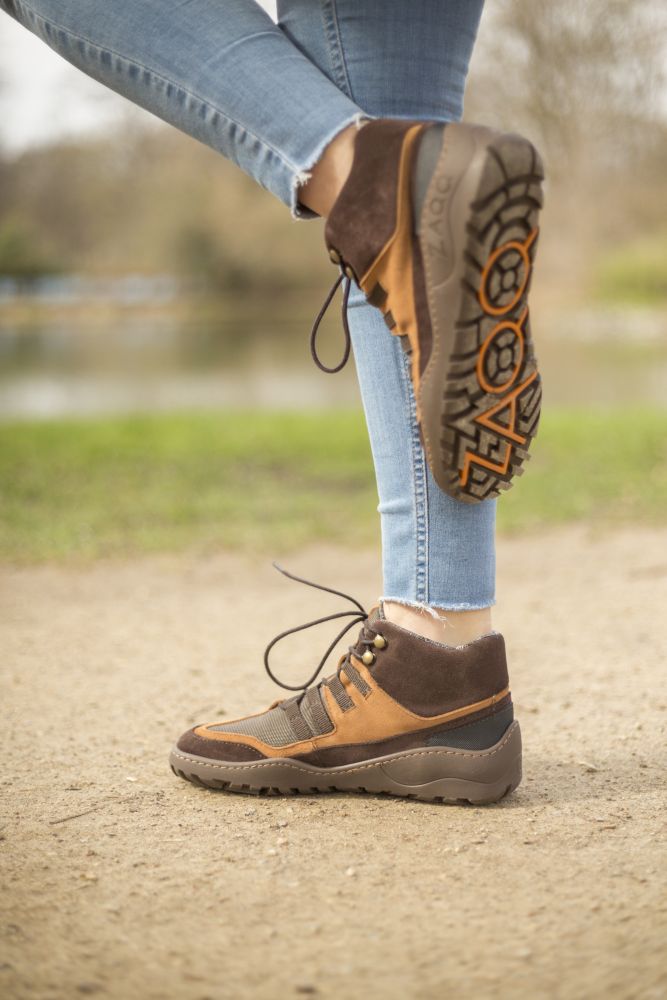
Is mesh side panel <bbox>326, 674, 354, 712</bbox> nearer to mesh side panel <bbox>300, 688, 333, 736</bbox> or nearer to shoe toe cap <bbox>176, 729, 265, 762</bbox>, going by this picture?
mesh side panel <bbox>300, 688, 333, 736</bbox>

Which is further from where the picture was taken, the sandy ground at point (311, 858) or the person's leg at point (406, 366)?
the person's leg at point (406, 366)

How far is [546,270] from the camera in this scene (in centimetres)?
1405

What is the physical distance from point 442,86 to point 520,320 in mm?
366

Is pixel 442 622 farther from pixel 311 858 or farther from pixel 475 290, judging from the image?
pixel 475 290

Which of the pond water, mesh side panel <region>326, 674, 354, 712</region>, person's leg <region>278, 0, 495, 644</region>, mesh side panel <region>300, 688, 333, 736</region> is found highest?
person's leg <region>278, 0, 495, 644</region>

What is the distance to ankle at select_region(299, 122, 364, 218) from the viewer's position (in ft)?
3.57

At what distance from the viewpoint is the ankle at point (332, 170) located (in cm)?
109

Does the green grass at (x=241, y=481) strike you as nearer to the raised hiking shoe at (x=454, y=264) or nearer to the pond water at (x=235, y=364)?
the pond water at (x=235, y=364)

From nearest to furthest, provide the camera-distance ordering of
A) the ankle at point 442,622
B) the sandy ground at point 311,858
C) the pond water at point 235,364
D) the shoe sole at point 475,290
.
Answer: the sandy ground at point 311,858 → the shoe sole at point 475,290 → the ankle at point 442,622 → the pond water at point 235,364

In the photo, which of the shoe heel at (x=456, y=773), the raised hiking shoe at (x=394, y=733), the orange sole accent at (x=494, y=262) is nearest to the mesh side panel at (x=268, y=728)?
the raised hiking shoe at (x=394, y=733)
